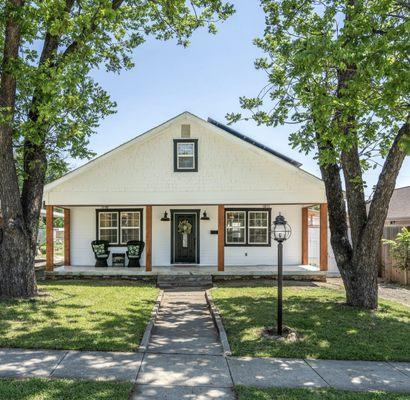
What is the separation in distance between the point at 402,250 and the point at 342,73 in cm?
689

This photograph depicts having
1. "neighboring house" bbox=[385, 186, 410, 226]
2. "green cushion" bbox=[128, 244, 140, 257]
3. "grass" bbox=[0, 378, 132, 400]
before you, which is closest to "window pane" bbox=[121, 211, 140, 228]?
"green cushion" bbox=[128, 244, 140, 257]

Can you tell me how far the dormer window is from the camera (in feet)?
47.8

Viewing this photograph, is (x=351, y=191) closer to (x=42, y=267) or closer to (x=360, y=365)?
(x=360, y=365)

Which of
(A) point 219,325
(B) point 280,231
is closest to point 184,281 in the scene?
(A) point 219,325

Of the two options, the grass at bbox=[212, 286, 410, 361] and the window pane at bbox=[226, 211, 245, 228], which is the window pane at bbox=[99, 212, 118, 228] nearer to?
the window pane at bbox=[226, 211, 245, 228]

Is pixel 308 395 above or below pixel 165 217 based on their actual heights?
below

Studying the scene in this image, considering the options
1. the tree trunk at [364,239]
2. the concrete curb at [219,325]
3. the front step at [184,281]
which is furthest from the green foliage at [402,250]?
the concrete curb at [219,325]

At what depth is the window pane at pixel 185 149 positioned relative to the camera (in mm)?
14648

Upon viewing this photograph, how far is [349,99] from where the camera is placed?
6602 millimetres

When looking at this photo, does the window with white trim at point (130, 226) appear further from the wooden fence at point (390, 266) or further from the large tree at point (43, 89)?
the wooden fence at point (390, 266)

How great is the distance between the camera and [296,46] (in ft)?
20.7

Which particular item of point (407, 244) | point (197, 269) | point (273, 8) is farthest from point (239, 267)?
point (273, 8)

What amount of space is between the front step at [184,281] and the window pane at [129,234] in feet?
9.88

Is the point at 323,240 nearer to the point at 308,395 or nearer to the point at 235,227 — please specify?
the point at 235,227
